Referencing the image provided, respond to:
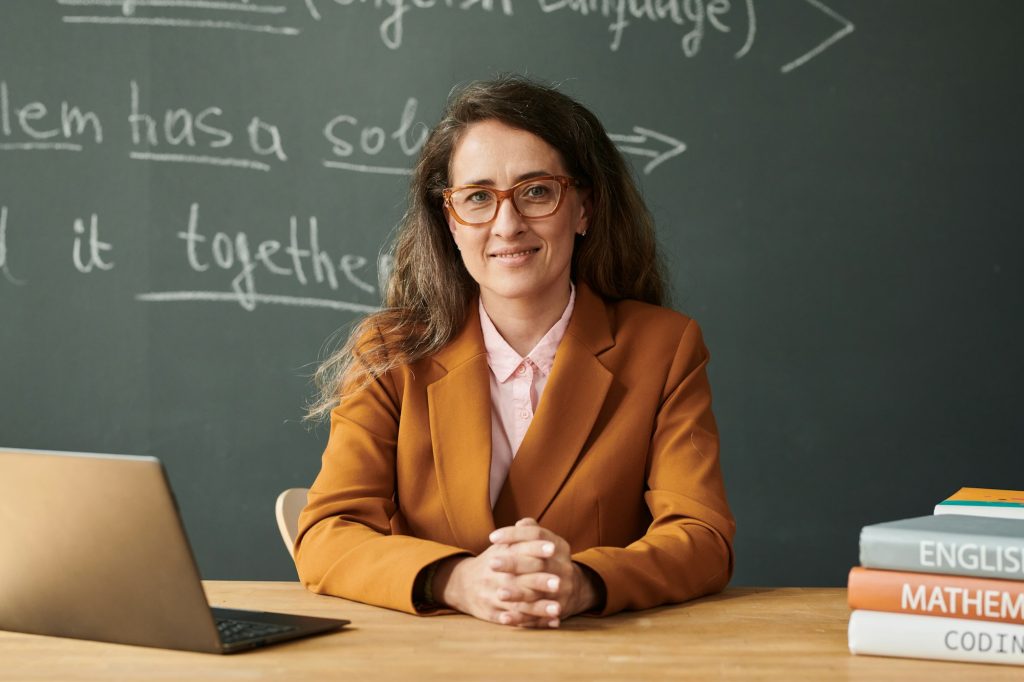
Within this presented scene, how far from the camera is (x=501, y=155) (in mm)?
1906

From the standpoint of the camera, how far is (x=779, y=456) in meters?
3.02

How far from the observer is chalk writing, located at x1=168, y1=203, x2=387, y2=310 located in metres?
3.12

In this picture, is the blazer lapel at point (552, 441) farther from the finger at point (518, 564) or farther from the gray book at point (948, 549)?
the gray book at point (948, 549)

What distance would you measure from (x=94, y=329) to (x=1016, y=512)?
2.44 m

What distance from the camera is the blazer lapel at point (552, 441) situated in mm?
1826

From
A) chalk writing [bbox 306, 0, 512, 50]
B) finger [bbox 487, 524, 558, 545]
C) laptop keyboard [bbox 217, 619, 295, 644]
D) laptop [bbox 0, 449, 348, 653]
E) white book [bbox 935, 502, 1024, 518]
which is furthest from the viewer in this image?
chalk writing [bbox 306, 0, 512, 50]

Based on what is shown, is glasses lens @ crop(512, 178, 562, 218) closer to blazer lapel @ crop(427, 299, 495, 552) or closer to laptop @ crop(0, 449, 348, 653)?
blazer lapel @ crop(427, 299, 495, 552)

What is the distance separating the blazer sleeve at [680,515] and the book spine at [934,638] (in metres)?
0.33

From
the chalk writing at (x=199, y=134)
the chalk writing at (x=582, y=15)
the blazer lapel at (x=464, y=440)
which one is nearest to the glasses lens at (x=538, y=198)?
the blazer lapel at (x=464, y=440)

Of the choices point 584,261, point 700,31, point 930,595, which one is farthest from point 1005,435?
point 930,595

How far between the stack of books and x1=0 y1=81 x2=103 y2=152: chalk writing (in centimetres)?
253

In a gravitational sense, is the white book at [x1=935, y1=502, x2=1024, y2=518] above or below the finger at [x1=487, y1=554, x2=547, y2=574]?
above

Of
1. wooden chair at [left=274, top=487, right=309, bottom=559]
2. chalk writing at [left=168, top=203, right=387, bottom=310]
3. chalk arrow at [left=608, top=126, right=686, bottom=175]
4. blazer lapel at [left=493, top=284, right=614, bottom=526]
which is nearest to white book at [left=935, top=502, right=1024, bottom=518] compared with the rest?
blazer lapel at [left=493, top=284, right=614, bottom=526]

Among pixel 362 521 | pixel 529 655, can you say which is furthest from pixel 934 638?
pixel 362 521
